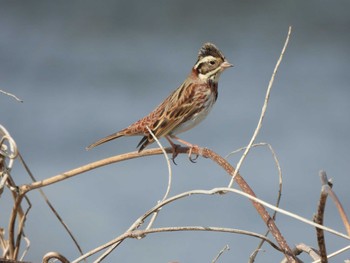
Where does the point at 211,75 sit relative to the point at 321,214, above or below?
above

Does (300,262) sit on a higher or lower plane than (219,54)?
lower

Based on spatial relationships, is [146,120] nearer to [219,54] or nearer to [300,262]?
[219,54]

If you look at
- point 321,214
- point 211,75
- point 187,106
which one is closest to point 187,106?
point 187,106

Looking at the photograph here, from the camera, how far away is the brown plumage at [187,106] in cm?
236

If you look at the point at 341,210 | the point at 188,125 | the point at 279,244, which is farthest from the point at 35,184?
the point at 188,125

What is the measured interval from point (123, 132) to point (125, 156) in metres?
1.09

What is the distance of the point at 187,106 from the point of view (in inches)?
98.1

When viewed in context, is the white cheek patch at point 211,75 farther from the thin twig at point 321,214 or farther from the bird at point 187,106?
the thin twig at point 321,214

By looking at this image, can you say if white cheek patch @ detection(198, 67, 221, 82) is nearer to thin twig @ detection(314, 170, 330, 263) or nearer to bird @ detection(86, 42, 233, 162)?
bird @ detection(86, 42, 233, 162)

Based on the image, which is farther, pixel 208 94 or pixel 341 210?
pixel 208 94

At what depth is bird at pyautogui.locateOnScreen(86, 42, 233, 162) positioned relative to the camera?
236 cm

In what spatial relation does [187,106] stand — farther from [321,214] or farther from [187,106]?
[321,214]

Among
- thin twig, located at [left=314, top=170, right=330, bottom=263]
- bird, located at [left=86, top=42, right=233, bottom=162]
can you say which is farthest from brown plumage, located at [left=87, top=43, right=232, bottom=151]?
thin twig, located at [left=314, top=170, right=330, bottom=263]

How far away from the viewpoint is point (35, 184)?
4.06 feet
